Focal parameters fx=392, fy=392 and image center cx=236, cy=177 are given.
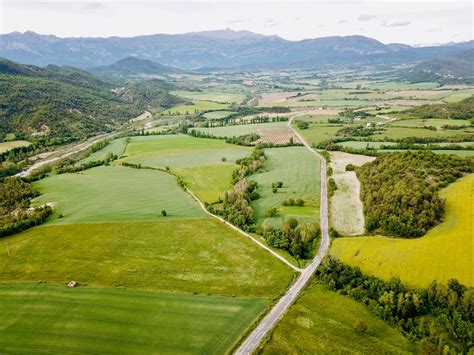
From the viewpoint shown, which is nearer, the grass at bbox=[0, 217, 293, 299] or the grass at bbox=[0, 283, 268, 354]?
the grass at bbox=[0, 283, 268, 354]

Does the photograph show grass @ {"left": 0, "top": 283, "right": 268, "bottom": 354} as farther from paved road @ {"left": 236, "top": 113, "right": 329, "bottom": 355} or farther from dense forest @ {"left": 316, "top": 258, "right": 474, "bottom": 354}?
dense forest @ {"left": 316, "top": 258, "right": 474, "bottom": 354}

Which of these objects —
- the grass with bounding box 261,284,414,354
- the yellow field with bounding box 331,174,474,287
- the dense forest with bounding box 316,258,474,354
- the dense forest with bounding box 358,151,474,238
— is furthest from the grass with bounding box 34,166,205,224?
the dense forest with bounding box 316,258,474,354

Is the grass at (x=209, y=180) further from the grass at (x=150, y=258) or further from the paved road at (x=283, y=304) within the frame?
the paved road at (x=283, y=304)

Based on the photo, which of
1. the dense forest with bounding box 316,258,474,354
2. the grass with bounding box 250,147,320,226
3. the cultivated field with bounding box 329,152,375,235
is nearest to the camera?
the dense forest with bounding box 316,258,474,354

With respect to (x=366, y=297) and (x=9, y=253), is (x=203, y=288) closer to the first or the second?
(x=366, y=297)

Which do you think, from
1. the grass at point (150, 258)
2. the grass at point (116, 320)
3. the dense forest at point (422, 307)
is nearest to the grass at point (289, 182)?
the grass at point (150, 258)

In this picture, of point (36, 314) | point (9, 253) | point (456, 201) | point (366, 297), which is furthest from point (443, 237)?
point (9, 253)

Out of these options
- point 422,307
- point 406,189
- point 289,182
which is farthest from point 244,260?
point 289,182
